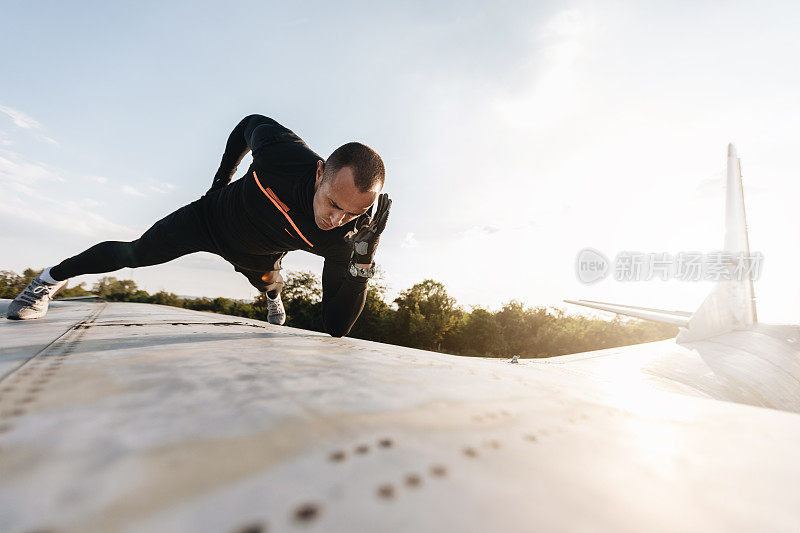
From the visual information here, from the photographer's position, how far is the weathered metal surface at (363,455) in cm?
57

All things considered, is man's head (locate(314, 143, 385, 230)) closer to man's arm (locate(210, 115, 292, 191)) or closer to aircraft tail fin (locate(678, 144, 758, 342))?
man's arm (locate(210, 115, 292, 191))

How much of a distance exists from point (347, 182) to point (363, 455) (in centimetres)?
268

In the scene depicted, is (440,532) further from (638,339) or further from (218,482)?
→ (638,339)

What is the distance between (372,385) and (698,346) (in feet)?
33.0

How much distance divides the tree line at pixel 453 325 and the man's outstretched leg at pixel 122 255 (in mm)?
27438

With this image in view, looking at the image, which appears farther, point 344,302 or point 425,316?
point 425,316

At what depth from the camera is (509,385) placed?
149 cm

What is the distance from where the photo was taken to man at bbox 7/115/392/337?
10.5ft

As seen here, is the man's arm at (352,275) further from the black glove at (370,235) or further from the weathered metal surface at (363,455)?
the weathered metal surface at (363,455)

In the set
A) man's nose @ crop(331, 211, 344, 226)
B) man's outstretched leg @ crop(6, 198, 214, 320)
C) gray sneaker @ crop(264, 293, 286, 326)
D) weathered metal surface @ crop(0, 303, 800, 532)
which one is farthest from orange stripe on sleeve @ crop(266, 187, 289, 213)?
gray sneaker @ crop(264, 293, 286, 326)

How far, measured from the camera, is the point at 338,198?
10.2 ft

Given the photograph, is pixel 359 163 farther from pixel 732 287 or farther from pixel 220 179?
pixel 732 287

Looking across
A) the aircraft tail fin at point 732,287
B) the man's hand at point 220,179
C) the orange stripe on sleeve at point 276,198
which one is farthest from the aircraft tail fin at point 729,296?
the man's hand at point 220,179

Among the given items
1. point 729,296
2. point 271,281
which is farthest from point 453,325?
point 271,281
